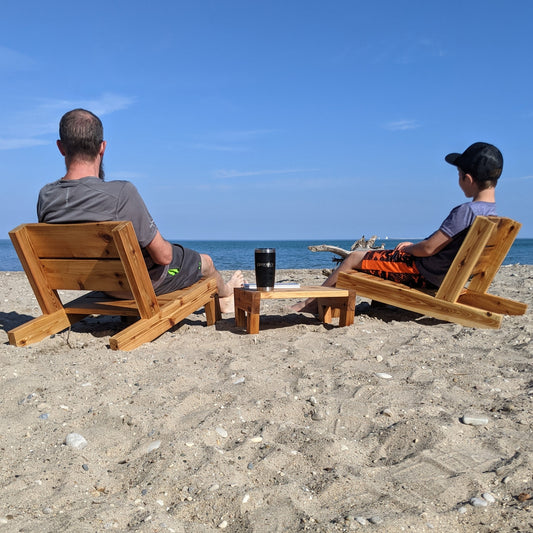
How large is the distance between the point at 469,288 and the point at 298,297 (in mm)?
2340

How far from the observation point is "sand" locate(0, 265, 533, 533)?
1.78 metres

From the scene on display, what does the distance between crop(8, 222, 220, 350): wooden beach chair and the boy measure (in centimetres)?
220

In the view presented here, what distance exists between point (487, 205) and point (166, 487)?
4063 mm

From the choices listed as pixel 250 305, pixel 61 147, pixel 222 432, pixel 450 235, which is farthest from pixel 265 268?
pixel 222 432

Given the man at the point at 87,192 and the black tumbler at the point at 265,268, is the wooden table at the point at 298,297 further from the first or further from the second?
the man at the point at 87,192

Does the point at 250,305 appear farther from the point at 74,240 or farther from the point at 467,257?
the point at 467,257

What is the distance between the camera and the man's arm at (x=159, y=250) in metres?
4.10

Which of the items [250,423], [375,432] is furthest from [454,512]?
[250,423]

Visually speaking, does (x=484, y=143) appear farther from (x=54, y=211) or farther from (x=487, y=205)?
(x=54, y=211)

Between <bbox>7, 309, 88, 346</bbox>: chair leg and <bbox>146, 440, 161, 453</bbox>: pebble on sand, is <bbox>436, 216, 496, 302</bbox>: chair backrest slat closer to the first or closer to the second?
<bbox>146, 440, 161, 453</bbox>: pebble on sand

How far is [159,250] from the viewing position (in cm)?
414

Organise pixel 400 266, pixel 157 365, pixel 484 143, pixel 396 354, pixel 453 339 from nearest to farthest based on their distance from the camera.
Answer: pixel 157 365
pixel 396 354
pixel 453 339
pixel 484 143
pixel 400 266

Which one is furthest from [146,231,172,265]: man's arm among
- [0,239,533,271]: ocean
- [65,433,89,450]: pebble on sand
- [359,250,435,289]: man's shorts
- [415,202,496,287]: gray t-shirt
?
[0,239,533,271]: ocean

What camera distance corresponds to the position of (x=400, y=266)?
16.9ft
